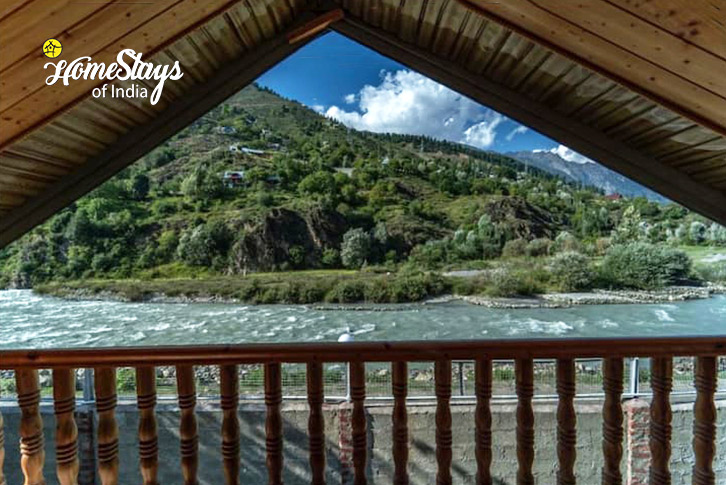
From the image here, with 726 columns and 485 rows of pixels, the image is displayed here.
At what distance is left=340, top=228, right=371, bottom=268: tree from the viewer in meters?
3.97

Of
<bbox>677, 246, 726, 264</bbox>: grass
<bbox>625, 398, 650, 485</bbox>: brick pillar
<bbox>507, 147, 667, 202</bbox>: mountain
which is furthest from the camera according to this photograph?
<bbox>677, 246, 726, 264</bbox>: grass

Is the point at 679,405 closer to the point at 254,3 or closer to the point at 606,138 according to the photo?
the point at 606,138

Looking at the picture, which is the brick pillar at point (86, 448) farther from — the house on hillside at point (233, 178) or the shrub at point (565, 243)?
the shrub at point (565, 243)

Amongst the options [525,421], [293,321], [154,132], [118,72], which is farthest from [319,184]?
[525,421]

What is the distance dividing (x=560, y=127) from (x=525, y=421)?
1.60 meters

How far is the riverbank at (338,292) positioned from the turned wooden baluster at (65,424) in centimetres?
271

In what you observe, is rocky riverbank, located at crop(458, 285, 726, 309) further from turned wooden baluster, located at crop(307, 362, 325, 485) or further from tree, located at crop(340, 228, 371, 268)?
turned wooden baluster, located at crop(307, 362, 325, 485)

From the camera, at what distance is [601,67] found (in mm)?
1545

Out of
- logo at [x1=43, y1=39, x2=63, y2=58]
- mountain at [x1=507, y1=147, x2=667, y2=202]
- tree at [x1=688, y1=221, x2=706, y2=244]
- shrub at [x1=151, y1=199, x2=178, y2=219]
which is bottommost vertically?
tree at [x1=688, y1=221, x2=706, y2=244]

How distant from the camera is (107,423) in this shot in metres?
1.31

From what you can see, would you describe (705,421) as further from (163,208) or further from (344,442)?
(163,208)

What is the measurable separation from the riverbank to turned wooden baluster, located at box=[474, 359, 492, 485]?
2779 mm

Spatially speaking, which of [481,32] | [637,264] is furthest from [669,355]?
[637,264]

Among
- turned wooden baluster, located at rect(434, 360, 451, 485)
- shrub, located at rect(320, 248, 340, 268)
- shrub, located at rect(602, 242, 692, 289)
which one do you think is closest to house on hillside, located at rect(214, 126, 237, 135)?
shrub, located at rect(320, 248, 340, 268)
